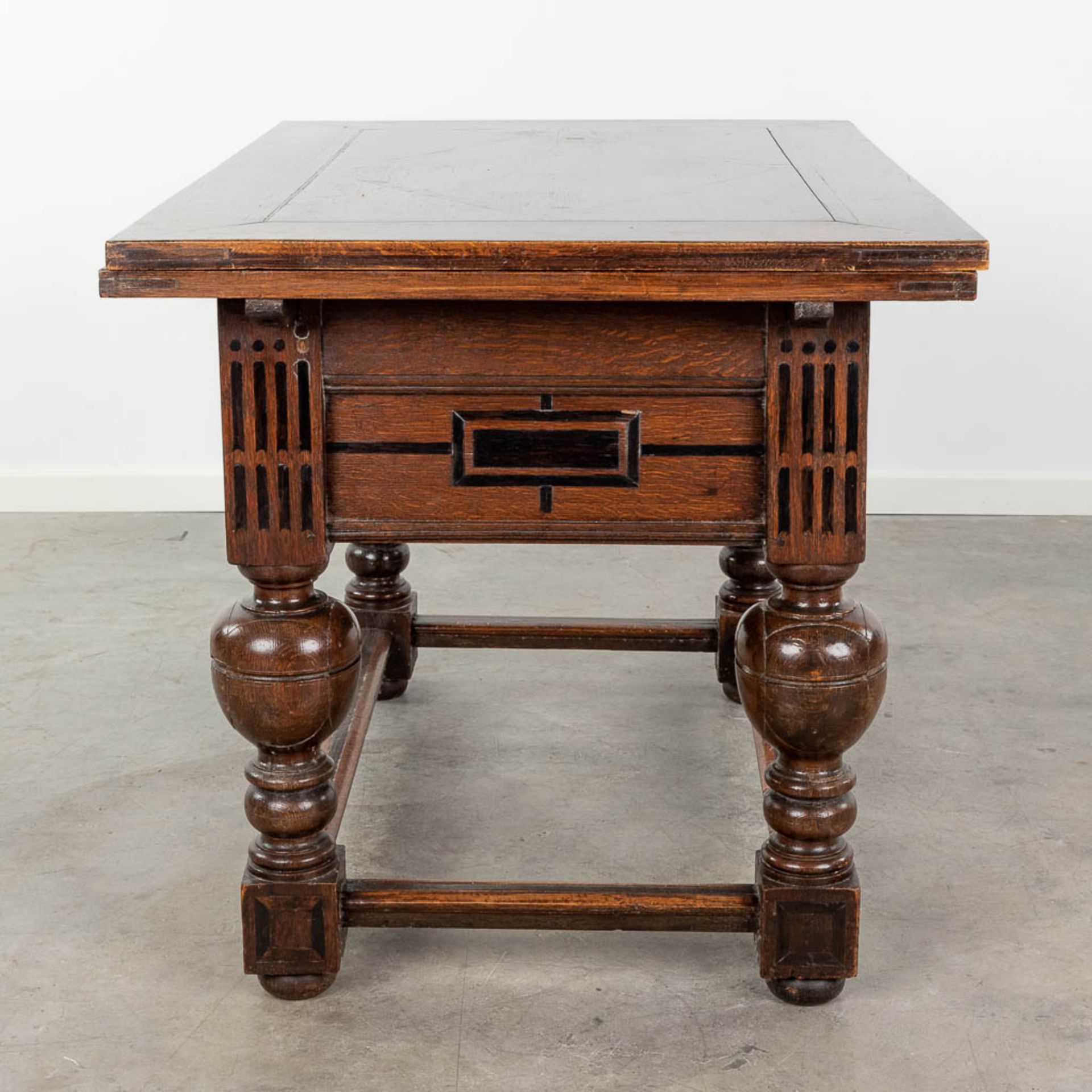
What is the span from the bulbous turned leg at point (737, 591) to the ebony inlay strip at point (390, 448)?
4.05 ft

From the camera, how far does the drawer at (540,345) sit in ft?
6.27

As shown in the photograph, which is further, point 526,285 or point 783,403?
point 783,403

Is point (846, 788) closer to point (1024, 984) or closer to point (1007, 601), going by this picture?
point (1024, 984)

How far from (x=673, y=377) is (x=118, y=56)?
2.97 m

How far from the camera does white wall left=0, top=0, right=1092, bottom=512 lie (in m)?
4.35

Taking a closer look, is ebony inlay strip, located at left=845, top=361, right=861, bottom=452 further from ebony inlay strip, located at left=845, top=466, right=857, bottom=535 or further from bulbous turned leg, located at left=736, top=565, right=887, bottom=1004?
bulbous turned leg, located at left=736, top=565, right=887, bottom=1004

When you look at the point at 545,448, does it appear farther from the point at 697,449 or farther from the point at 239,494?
the point at 239,494

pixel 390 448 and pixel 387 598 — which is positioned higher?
pixel 390 448

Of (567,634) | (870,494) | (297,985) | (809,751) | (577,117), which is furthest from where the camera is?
(870,494)

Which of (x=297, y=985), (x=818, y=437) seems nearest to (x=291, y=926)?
(x=297, y=985)

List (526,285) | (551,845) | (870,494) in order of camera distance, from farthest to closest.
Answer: (870,494) < (551,845) < (526,285)

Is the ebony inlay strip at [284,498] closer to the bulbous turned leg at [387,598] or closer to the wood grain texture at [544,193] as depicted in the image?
the wood grain texture at [544,193]

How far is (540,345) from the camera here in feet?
6.30

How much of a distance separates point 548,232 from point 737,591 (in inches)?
54.7
